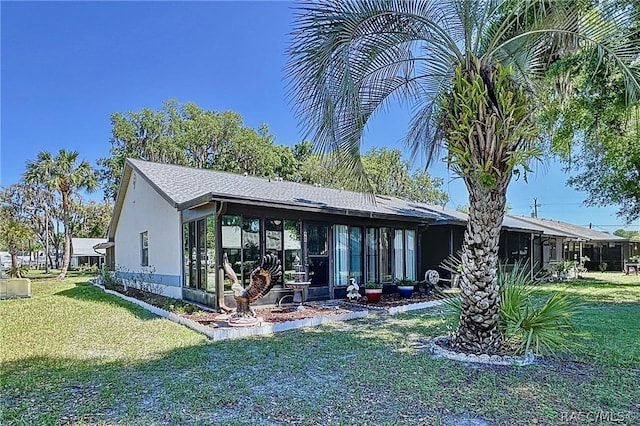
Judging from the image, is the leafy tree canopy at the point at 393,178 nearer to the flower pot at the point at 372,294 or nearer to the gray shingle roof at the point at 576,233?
the gray shingle roof at the point at 576,233

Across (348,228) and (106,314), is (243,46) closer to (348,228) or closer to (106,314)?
(348,228)

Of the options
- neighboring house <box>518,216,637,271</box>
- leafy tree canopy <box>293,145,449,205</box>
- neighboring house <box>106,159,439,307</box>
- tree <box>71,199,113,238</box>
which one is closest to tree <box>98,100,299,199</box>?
leafy tree canopy <box>293,145,449,205</box>

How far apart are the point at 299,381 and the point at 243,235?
5710 millimetres

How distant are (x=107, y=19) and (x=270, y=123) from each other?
22.6 meters

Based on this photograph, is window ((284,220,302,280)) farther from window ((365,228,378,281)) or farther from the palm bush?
the palm bush

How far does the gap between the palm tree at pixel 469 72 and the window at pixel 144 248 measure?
34.3ft

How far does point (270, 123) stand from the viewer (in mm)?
33375

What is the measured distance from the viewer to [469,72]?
6.15 metres

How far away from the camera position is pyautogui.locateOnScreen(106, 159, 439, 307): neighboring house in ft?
33.3

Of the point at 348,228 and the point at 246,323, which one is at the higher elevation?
the point at 348,228

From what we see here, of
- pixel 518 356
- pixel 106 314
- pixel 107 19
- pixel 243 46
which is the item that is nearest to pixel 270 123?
pixel 243 46

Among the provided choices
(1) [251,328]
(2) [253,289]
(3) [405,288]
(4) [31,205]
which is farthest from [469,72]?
(4) [31,205]

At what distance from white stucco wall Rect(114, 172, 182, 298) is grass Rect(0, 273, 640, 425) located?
428cm

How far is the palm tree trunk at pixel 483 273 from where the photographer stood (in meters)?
6.09
